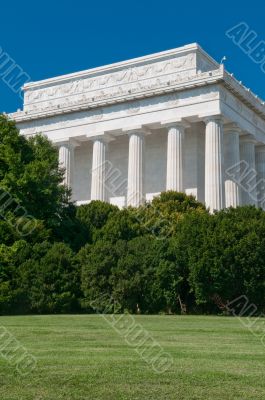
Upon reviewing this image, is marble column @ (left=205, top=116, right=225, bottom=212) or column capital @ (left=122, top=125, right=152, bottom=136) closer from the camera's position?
marble column @ (left=205, top=116, right=225, bottom=212)

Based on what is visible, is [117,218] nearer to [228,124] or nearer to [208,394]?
[228,124]

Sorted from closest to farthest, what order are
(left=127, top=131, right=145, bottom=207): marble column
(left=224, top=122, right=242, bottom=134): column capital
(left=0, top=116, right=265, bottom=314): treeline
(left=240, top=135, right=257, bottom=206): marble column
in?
(left=0, top=116, right=265, bottom=314): treeline
(left=127, top=131, right=145, bottom=207): marble column
(left=224, top=122, right=242, bottom=134): column capital
(left=240, top=135, right=257, bottom=206): marble column

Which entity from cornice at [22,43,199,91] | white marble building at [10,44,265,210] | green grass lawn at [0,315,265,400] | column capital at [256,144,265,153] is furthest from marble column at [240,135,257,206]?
green grass lawn at [0,315,265,400]

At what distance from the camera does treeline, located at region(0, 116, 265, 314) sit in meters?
41.7

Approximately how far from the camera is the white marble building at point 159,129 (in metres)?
70.0

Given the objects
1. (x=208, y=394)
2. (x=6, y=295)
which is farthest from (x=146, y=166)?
(x=208, y=394)

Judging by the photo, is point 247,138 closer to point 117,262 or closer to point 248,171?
point 248,171

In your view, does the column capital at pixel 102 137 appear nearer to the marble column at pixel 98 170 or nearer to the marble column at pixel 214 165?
the marble column at pixel 98 170

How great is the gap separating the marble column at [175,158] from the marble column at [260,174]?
1533 cm

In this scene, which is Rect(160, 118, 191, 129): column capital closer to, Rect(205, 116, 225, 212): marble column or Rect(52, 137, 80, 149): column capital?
Rect(205, 116, 225, 212): marble column

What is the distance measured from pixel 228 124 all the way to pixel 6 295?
4253cm

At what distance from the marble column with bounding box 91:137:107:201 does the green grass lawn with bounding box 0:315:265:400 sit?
54.6m

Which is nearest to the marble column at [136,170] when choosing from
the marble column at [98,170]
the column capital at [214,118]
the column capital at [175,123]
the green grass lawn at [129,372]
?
the column capital at [175,123]

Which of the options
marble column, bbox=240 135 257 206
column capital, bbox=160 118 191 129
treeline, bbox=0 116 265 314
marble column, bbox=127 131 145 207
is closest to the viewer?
treeline, bbox=0 116 265 314
